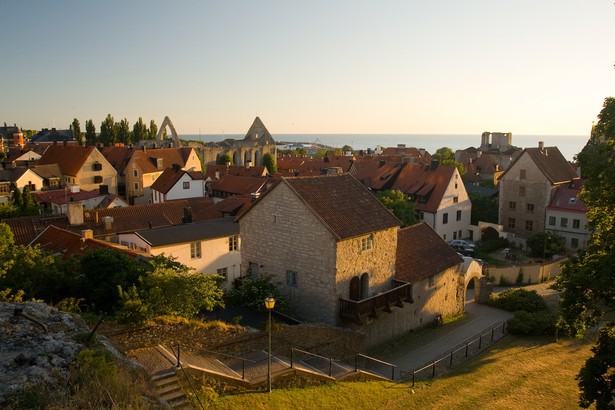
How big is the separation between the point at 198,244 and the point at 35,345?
789 inches

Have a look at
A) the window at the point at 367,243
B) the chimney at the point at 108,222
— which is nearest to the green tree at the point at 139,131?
the chimney at the point at 108,222

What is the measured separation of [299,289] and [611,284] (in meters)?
14.3

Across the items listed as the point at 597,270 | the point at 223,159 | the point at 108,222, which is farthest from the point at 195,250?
the point at 223,159

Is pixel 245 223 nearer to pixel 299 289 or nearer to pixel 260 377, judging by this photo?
pixel 299 289

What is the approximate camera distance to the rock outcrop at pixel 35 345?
877 centimetres

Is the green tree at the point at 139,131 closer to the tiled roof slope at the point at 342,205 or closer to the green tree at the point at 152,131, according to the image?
the green tree at the point at 152,131

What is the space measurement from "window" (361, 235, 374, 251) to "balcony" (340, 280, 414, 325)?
2.48 metres

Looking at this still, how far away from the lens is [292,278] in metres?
25.9

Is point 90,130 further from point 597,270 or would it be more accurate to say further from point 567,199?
point 597,270

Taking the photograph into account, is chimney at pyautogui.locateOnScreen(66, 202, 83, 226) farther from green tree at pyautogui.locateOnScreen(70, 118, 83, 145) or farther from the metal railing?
green tree at pyautogui.locateOnScreen(70, 118, 83, 145)

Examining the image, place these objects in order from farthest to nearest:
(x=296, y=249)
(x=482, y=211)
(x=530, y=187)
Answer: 1. (x=482, y=211)
2. (x=530, y=187)
3. (x=296, y=249)

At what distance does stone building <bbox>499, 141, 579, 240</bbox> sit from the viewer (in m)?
51.6

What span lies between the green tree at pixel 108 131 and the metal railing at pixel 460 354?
329 ft

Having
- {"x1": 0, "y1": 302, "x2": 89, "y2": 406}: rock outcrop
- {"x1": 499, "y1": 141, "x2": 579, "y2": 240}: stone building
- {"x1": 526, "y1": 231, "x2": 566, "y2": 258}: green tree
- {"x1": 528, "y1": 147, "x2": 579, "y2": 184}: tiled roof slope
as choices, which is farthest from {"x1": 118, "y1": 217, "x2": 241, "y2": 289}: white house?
{"x1": 528, "y1": 147, "x2": 579, "y2": 184}: tiled roof slope
